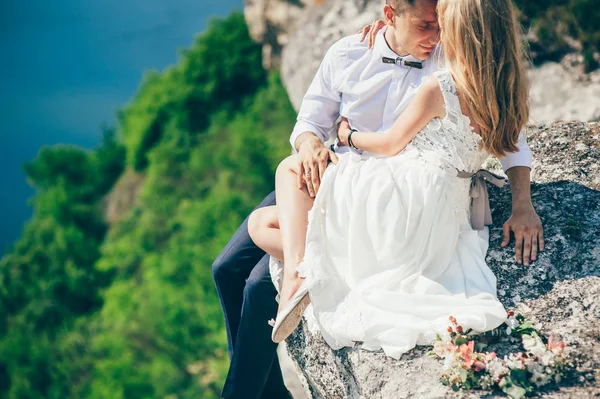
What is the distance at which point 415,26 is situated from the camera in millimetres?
3264

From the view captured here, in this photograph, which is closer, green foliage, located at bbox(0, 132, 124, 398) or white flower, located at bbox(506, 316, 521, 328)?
white flower, located at bbox(506, 316, 521, 328)

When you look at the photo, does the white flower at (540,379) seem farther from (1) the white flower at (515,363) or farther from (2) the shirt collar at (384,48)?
(2) the shirt collar at (384,48)

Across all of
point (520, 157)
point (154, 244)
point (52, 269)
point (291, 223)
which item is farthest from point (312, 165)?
point (52, 269)

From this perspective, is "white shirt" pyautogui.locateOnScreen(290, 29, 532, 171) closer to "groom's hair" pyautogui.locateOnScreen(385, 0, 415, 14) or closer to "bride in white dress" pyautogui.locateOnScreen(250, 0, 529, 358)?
"groom's hair" pyautogui.locateOnScreen(385, 0, 415, 14)

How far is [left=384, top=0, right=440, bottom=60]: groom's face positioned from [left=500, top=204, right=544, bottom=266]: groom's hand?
2.76 ft

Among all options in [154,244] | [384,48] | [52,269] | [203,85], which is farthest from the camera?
[52,269]

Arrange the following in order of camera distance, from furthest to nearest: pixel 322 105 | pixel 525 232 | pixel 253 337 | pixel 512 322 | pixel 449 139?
pixel 322 105
pixel 253 337
pixel 525 232
pixel 449 139
pixel 512 322

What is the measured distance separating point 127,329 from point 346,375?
10037 mm

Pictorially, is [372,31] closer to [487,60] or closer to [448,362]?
[487,60]

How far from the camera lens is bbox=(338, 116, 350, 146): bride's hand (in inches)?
136

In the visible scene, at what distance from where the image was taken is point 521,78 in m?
3.02

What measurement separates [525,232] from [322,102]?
3.94 ft

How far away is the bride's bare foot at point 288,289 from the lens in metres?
3.00

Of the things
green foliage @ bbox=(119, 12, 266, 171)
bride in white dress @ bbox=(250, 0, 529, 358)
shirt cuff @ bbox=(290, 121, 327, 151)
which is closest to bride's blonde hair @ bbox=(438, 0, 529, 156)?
bride in white dress @ bbox=(250, 0, 529, 358)
